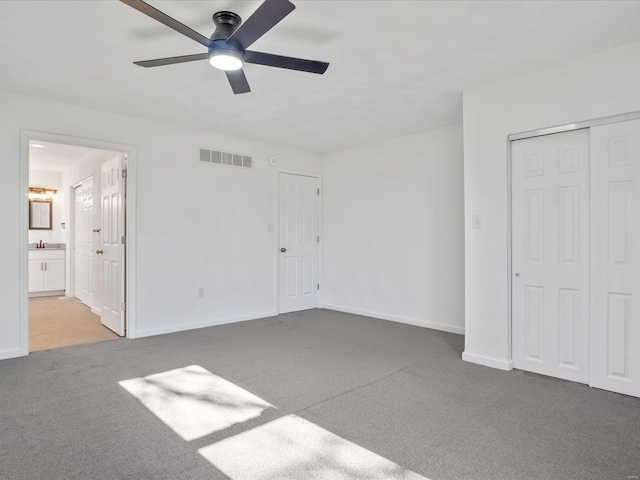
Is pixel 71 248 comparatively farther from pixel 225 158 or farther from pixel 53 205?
pixel 225 158

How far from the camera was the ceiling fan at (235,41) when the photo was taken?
77.9 inches

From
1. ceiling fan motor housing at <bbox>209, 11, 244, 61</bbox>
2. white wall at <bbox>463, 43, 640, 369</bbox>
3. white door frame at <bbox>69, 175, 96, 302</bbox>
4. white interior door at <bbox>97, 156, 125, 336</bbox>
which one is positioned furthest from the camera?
white door frame at <bbox>69, 175, 96, 302</bbox>

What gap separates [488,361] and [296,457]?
2.22 meters

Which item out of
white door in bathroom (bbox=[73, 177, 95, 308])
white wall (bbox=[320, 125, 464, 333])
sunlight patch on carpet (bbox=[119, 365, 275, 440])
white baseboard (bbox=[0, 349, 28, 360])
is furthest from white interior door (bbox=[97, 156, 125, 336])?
white wall (bbox=[320, 125, 464, 333])

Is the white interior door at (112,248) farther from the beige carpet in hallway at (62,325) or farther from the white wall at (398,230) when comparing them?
the white wall at (398,230)

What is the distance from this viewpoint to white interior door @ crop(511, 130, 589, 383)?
119 inches

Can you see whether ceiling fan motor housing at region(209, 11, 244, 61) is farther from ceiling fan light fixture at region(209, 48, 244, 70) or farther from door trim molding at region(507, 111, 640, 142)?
door trim molding at region(507, 111, 640, 142)

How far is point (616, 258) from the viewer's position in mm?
2824

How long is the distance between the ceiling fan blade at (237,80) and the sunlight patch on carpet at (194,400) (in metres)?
2.32

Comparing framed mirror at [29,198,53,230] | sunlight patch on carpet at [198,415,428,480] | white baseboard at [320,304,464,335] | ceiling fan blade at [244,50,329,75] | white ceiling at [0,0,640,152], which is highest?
white ceiling at [0,0,640,152]

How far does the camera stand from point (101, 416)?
243 cm

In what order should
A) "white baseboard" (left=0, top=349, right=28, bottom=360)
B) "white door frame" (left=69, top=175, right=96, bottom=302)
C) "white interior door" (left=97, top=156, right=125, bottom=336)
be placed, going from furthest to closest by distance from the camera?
"white door frame" (left=69, top=175, right=96, bottom=302)
"white interior door" (left=97, top=156, right=125, bottom=336)
"white baseboard" (left=0, top=349, right=28, bottom=360)

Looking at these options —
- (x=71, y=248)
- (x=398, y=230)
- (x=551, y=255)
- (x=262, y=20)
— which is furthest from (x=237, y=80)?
(x=71, y=248)

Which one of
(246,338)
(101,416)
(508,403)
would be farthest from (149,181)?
(508,403)
